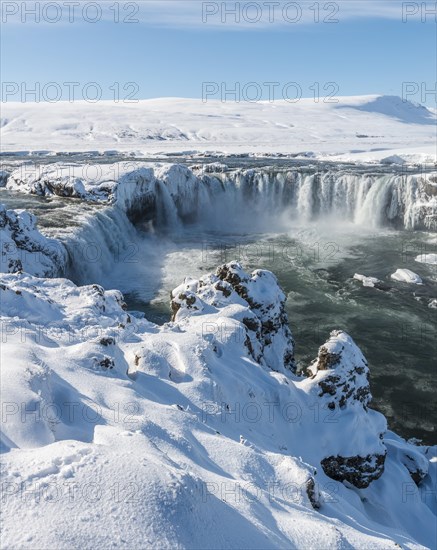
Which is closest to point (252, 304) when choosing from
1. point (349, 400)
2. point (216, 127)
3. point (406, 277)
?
point (349, 400)

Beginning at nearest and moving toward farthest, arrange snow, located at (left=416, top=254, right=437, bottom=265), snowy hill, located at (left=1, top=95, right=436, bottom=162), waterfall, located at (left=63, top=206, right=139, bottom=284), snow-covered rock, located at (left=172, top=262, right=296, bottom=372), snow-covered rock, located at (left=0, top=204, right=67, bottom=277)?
1. snow-covered rock, located at (left=172, top=262, right=296, bottom=372)
2. snow-covered rock, located at (left=0, top=204, right=67, bottom=277)
3. waterfall, located at (left=63, top=206, right=139, bottom=284)
4. snow, located at (left=416, top=254, right=437, bottom=265)
5. snowy hill, located at (left=1, top=95, right=436, bottom=162)

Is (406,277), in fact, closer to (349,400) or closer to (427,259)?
(427,259)

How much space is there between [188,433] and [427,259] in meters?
24.5

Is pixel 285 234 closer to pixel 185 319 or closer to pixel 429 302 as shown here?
pixel 429 302

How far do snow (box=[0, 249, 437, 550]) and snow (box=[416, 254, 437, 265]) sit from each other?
640 inches

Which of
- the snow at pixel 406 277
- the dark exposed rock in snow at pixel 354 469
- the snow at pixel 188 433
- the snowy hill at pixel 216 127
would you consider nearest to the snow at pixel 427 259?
the snow at pixel 406 277

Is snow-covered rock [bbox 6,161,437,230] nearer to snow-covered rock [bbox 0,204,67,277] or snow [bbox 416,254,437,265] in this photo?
snow [bbox 416,254,437,265]

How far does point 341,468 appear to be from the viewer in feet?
31.0

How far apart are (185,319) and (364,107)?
7099 inches

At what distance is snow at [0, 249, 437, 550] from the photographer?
3.77 metres

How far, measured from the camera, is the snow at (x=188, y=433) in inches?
149

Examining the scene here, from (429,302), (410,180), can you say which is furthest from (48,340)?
(410,180)

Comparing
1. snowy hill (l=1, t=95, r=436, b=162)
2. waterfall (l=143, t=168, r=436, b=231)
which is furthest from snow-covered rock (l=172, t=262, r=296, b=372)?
snowy hill (l=1, t=95, r=436, b=162)

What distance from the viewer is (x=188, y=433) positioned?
648 centimetres
